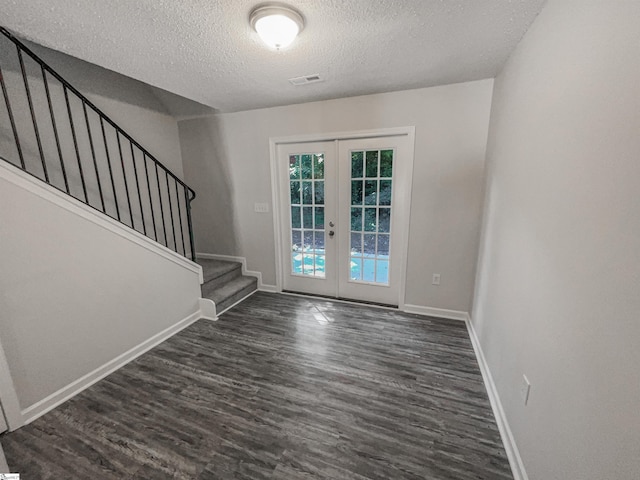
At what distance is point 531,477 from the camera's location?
3.84 feet

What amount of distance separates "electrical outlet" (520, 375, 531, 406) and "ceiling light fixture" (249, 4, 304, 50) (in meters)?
2.26

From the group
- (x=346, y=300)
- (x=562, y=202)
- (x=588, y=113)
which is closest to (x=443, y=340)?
(x=346, y=300)

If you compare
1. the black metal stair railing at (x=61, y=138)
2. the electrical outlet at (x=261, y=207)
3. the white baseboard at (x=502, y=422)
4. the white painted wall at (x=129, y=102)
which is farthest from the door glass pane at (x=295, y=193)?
the white baseboard at (x=502, y=422)

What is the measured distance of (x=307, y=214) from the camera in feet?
10.7

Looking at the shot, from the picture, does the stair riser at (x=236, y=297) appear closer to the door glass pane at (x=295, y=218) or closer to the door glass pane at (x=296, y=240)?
the door glass pane at (x=296, y=240)

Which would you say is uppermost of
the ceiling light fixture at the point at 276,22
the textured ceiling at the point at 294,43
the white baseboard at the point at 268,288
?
the textured ceiling at the point at 294,43

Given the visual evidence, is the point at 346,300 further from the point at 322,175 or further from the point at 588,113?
the point at 588,113

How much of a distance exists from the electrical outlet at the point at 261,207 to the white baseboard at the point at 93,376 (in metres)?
1.54

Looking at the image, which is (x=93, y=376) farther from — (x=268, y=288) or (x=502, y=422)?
(x=502, y=422)

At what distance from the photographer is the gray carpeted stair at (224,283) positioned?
301 cm

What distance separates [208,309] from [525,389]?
9.14ft

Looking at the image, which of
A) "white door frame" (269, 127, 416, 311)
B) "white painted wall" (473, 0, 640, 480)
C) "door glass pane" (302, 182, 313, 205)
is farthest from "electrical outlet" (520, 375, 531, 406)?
"door glass pane" (302, 182, 313, 205)

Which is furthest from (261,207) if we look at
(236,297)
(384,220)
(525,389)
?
(525,389)

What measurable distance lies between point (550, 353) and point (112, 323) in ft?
9.38
